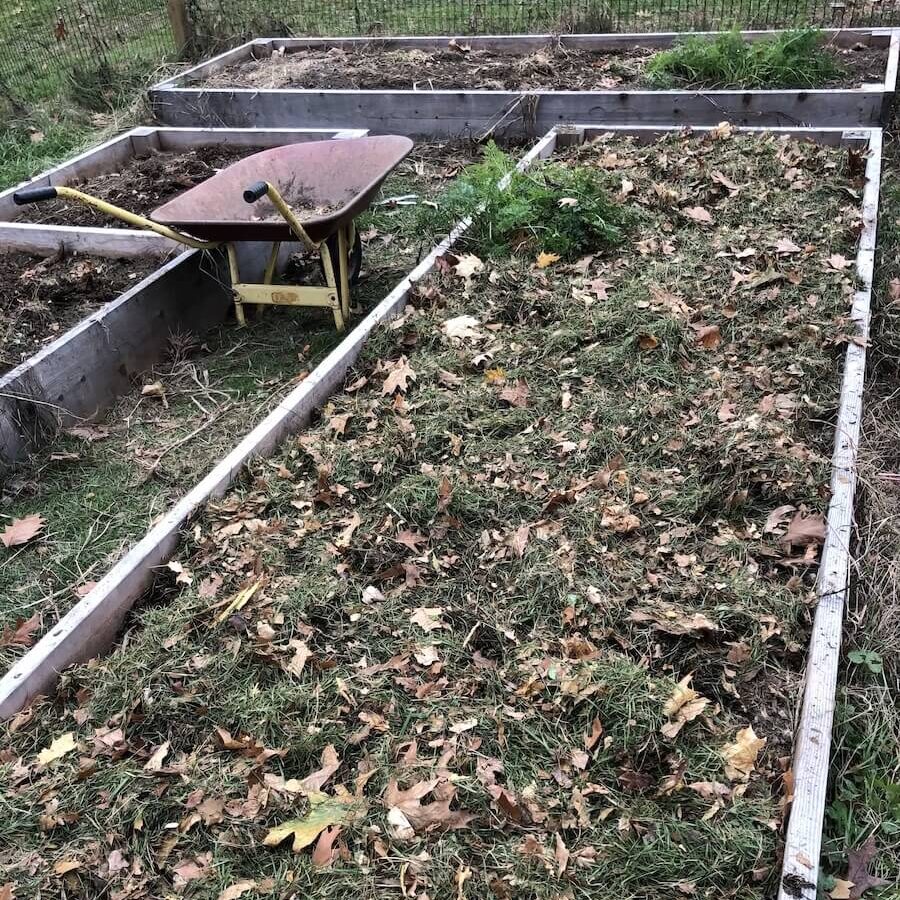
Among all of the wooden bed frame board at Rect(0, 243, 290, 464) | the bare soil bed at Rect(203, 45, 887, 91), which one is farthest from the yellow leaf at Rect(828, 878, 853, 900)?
the bare soil bed at Rect(203, 45, 887, 91)

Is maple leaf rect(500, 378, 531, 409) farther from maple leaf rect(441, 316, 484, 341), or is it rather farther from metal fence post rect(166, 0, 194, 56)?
metal fence post rect(166, 0, 194, 56)

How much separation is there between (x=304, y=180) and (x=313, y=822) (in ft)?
13.2

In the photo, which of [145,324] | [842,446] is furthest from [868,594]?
[145,324]

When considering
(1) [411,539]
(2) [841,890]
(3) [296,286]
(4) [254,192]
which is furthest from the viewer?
(3) [296,286]

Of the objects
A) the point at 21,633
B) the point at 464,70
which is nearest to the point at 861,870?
the point at 21,633

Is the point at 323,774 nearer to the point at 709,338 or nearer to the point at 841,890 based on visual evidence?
the point at 841,890

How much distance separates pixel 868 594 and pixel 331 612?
72.6 inches

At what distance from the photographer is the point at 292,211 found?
4.89m

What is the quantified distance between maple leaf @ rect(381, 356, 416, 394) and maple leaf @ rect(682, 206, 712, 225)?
86.9 inches

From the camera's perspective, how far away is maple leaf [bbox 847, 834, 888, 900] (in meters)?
2.11

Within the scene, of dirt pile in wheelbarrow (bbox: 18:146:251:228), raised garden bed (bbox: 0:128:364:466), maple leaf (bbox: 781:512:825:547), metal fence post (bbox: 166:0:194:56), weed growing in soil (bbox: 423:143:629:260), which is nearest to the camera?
maple leaf (bbox: 781:512:825:547)

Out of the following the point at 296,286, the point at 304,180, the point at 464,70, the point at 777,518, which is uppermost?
Result: the point at 464,70

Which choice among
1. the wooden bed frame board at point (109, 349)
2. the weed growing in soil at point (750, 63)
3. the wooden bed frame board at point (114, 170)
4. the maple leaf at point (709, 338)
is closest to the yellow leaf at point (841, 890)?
the maple leaf at point (709, 338)

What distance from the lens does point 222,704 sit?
8.37 ft
